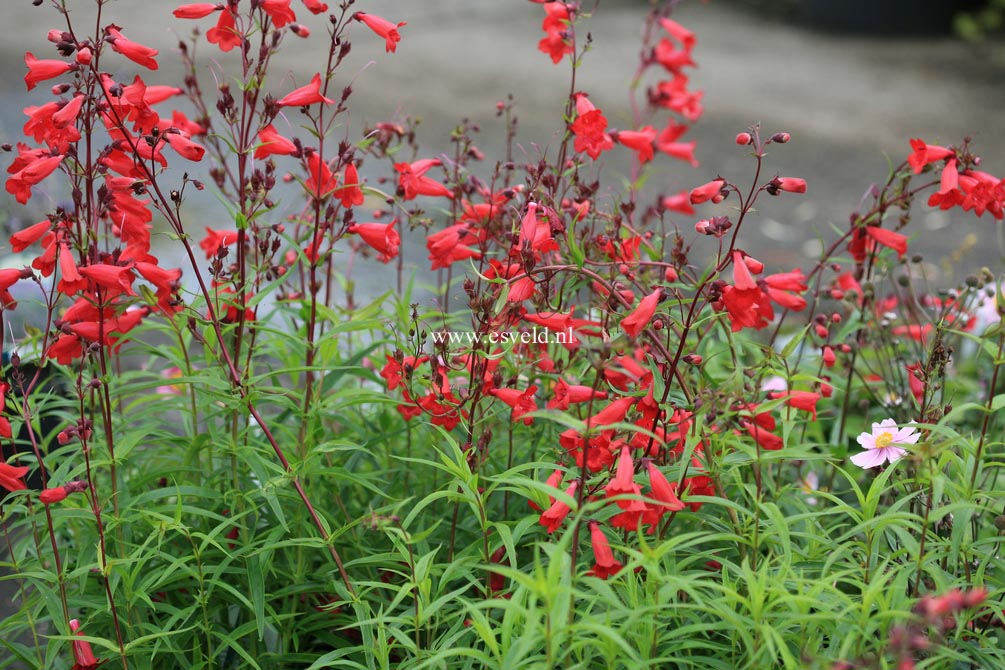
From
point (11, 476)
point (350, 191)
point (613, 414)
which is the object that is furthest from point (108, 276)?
point (613, 414)

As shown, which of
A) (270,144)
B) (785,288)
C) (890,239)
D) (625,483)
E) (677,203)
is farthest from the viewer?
(890,239)

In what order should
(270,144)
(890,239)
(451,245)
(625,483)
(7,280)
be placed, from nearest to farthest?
(625,483)
(7,280)
(270,144)
(451,245)
(890,239)

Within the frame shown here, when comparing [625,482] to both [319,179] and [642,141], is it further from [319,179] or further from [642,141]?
[319,179]

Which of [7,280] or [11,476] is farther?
[7,280]

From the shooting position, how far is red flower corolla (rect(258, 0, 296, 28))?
2725 millimetres

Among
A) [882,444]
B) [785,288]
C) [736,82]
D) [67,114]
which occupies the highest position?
[67,114]

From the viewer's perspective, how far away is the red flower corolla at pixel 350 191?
3.02 metres

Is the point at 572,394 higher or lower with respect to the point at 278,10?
lower

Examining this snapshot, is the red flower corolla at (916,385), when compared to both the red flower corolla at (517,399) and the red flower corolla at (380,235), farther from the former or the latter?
the red flower corolla at (380,235)

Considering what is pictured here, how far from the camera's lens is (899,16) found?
14.5m

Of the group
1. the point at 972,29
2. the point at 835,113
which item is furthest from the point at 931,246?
the point at 972,29

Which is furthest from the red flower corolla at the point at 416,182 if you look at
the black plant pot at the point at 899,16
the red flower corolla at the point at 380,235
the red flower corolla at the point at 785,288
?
the black plant pot at the point at 899,16

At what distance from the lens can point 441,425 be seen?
297cm

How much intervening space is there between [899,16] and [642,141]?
13.5 metres
